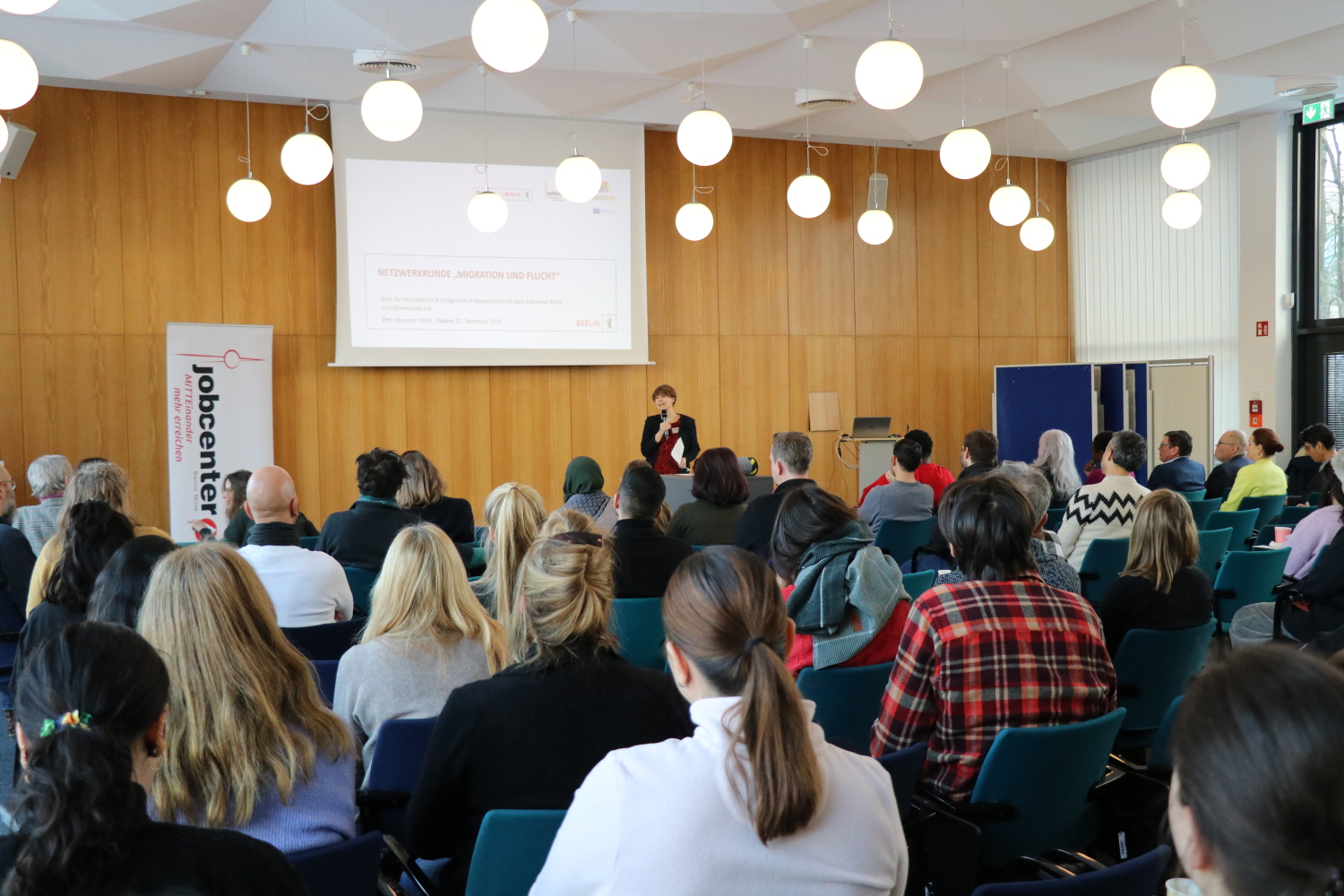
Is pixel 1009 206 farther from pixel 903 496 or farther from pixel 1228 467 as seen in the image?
pixel 903 496

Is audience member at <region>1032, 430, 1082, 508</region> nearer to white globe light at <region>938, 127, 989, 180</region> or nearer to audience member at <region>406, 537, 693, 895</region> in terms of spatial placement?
white globe light at <region>938, 127, 989, 180</region>

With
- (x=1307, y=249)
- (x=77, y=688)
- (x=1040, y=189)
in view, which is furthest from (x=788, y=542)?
(x=1040, y=189)

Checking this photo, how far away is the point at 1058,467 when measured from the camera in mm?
6836

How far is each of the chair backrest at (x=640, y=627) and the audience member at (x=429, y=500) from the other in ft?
6.07

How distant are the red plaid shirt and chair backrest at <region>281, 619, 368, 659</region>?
70.7 inches

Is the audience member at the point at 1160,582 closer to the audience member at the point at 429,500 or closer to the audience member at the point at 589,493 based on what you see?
the audience member at the point at 589,493

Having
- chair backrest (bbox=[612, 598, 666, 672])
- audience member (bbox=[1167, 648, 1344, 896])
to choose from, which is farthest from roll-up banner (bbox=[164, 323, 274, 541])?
audience member (bbox=[1167, 648, 1344, 896])

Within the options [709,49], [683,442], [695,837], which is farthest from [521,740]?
[709,49]

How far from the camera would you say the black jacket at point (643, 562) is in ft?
13.1

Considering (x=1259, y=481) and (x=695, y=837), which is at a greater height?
(x=1259, y=481)

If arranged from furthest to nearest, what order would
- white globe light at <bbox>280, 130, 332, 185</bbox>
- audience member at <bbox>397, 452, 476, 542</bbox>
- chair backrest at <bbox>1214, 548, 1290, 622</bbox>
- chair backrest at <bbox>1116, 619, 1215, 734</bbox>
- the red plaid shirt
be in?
white globe light at <bbox>280, 130, 332, 185</bbox>
audience member at <bbox>397, 452, 476, 542</bbox>
chair backrest at <bbox>1214, 548, 1290, 622</bbox>
chair backrest at <bbox>1116, 619, 1215, 734</bbox>
the red plaid shirt

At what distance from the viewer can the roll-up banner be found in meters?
8.30

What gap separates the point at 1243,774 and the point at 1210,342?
11188mm

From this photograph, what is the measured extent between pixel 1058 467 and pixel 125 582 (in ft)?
18.7
